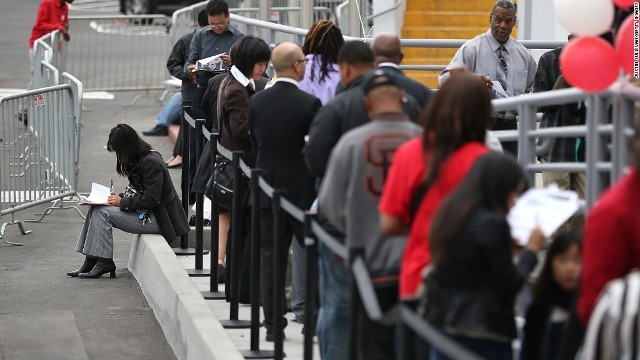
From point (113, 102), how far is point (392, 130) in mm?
16355

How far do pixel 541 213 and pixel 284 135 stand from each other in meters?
2.80

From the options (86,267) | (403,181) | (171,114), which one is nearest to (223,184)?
(86,267)

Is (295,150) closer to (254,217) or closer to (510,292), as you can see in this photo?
(254,217)

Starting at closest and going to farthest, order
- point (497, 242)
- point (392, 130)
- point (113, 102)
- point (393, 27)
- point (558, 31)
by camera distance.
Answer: point (497, 242), point (392, 130), point (558, 31), point (393, 27), point (113, 102)

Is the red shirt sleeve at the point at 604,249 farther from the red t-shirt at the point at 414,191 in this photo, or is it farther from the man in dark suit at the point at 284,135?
the man in dark suit at the point at 284,135

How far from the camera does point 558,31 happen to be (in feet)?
50.6

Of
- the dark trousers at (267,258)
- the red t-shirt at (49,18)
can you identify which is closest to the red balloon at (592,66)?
the dark trousers at (267,258)

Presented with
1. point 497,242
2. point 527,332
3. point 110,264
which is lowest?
point 110,264

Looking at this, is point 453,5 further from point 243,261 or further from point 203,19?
point 243,261

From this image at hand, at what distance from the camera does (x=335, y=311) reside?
6656 mm

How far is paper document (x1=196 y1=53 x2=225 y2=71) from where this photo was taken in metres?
11.7

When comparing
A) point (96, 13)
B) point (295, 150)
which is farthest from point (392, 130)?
point (96, 13)

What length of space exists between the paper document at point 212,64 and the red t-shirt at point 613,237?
732cm

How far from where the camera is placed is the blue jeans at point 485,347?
5230mm
